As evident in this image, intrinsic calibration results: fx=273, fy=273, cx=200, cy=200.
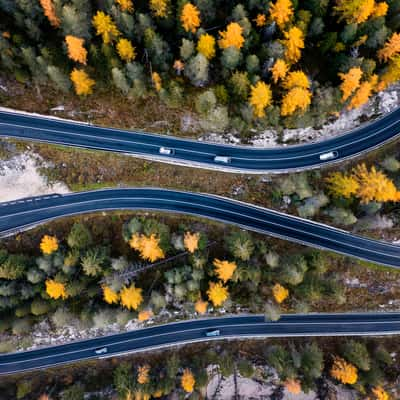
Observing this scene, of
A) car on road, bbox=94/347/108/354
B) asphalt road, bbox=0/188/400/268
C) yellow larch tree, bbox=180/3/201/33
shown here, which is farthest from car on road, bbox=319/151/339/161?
car on road, bbox=94/347/108/354

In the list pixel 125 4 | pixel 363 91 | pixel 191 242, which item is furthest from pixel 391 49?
pixel 191 242

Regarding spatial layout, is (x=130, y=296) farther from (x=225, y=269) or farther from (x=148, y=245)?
(x=225, y=269)

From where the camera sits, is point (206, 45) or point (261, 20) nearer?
point (206, 45)

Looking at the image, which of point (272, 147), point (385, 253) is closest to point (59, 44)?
point (272, 147)

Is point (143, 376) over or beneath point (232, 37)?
beneath

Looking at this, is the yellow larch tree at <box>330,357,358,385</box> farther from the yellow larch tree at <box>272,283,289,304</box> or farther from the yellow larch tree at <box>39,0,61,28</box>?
the yellow larch tree at <box>39,0,61,28</box>

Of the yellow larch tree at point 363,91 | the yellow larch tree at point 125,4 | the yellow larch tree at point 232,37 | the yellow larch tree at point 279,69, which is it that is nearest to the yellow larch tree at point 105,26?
the yellow larch tree at point 125,4

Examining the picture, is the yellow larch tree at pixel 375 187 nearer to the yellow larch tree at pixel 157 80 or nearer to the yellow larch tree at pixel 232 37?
the yellow larch tree at pixel 232 37

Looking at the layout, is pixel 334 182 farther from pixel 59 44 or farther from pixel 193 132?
pixel 59 44
